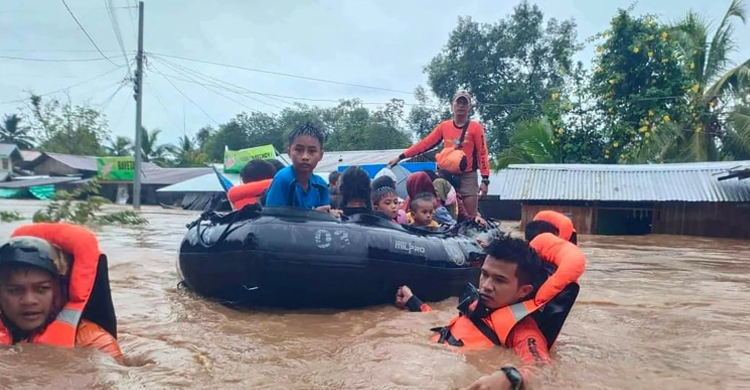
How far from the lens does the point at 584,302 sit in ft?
Result: 18.1

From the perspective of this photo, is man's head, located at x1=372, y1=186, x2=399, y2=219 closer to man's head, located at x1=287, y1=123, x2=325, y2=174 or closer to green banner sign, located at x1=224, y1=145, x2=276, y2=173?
man's head, located at x1=287, y1=123, x2=325, y2=174

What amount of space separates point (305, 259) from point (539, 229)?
147cm

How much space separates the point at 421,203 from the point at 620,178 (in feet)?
42.0

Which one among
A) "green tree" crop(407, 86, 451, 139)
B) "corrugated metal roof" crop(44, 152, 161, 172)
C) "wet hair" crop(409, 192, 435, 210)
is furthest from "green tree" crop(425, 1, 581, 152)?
"wet hair" crop(409, 192, 435, 210)

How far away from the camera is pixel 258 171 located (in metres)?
5.76

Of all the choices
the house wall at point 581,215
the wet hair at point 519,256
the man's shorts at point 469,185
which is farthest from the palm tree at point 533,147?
the wet hair at point 519,256

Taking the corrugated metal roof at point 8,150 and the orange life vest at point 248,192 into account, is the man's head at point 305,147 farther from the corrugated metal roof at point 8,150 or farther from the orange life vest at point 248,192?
the corrugated metal roof at point 8,150

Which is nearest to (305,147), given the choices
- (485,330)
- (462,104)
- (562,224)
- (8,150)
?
(562,224)

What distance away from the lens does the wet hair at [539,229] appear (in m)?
3.91

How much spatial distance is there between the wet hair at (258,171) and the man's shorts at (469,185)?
2025 millimetres

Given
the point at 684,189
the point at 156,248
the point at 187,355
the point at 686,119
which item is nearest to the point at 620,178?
the point at 684,189

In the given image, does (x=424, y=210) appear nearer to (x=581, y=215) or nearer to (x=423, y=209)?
(x=423, y=209)

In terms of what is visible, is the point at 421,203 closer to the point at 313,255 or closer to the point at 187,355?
the point at 313,255

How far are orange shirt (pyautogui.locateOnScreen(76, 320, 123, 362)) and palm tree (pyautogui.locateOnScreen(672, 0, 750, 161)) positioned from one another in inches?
732
